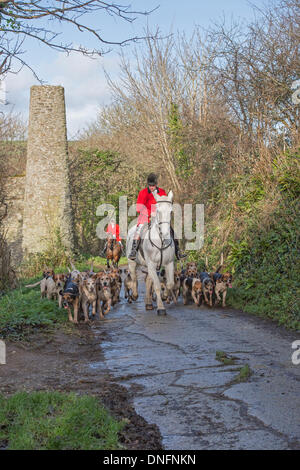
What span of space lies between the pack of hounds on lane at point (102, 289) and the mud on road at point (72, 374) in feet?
4.57

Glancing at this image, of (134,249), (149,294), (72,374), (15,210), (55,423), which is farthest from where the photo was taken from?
(15,210)

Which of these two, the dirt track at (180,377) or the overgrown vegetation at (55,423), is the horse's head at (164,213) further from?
the overgrown vegetation at (55,423)

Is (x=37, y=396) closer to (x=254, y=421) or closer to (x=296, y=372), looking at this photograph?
(x=254, y=421)

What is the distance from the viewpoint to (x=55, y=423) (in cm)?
490

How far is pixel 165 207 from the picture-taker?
11.7 metres

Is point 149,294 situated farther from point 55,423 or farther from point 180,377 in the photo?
point 55,423

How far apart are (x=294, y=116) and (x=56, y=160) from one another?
32.2ft

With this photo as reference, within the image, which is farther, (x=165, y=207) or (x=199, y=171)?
(x=199, y=171)

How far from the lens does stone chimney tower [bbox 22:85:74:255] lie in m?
22.1

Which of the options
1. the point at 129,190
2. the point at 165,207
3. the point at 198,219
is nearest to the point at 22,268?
the point at 198,219

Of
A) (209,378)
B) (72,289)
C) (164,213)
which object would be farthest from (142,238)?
(209,378)

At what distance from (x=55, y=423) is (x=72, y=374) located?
2.24 meters

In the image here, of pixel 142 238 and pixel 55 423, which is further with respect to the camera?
pixel 142 238

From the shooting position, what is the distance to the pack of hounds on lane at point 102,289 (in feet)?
36.9
